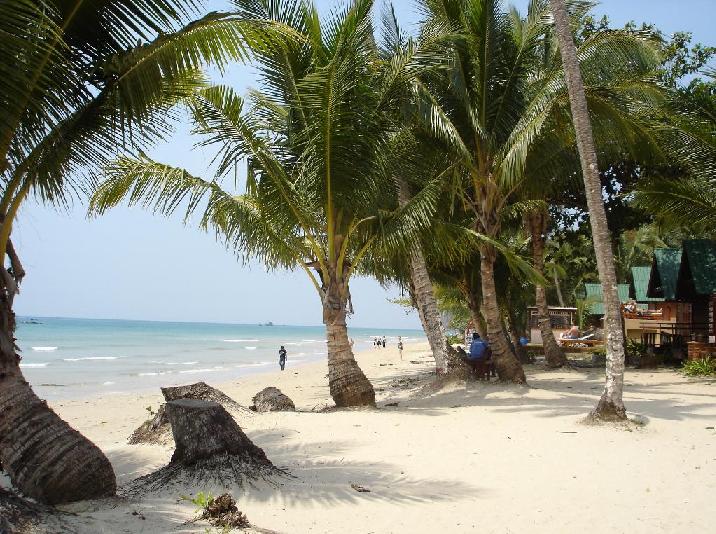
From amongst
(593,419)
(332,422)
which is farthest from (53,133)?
(593,419)

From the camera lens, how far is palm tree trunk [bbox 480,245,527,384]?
491 inches

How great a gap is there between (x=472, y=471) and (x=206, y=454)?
2.53 meters

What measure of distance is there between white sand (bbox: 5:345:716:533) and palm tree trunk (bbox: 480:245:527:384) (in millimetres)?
1710

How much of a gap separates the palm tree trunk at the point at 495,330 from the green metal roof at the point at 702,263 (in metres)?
5.94

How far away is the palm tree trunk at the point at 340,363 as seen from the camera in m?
10.3

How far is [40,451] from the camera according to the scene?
182 inches

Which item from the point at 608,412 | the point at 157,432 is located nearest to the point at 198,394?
the point at 157,432

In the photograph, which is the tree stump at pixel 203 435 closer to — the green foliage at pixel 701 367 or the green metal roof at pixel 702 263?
the green foliage at pixel 701 367

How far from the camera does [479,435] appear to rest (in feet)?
24.8

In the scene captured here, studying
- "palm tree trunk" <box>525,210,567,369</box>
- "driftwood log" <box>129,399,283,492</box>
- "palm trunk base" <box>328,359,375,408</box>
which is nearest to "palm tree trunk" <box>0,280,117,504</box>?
"driftwood log" <box>129,399,283,492</box>

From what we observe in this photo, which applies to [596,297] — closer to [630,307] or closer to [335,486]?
[630,307]

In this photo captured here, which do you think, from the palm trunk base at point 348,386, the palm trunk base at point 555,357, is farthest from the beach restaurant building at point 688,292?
Answer: the palm trunk base at point 348,386

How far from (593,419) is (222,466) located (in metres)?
4.91

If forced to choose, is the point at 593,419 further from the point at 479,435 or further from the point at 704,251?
the point at 704,251
